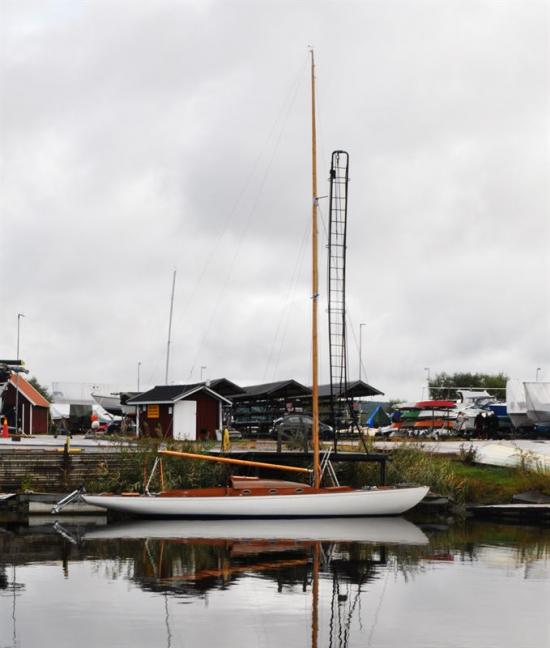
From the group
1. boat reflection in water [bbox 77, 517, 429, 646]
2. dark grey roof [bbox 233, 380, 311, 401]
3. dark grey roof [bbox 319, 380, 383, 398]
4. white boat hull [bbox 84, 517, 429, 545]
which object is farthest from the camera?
dark grey roof [bbox 233, 380, 311, 401]

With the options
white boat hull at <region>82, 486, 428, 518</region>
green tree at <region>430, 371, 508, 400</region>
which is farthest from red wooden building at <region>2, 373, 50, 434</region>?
green tree at <region>430, 371, 508, 400</region>

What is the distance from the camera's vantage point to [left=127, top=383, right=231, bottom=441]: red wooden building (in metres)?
56.2

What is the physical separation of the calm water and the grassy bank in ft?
17.7

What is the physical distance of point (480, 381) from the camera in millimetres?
143375

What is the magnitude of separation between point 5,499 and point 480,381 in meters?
117

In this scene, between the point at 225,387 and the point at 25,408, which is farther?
the point at 25,408

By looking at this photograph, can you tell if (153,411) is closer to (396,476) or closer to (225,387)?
(225,387)

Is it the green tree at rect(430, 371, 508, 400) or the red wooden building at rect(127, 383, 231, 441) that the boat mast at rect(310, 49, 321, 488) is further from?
the green tree at rect(430, 371, 508, 400)

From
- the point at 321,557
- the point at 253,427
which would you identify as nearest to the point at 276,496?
the point at 321,557

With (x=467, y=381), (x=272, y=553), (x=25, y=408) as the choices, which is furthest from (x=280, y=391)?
(x=467, y=381)

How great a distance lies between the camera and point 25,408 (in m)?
72.5

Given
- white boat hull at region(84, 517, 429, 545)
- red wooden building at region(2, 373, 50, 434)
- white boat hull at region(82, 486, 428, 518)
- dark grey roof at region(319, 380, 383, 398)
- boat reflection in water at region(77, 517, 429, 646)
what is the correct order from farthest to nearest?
red wooden building at region(2, 373, 50, 434)
dark grey roof at region(319, 380, 383, 398)
white boat hull at region(82, 486, 428, 518)
white boat hull at region(84, 517, 429, 545)
boat reflection in water at region(77, 517, 429, 646)

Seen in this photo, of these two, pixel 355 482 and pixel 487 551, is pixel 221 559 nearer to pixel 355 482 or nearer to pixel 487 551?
pixel 487 551

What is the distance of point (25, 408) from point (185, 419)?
21494 mm
